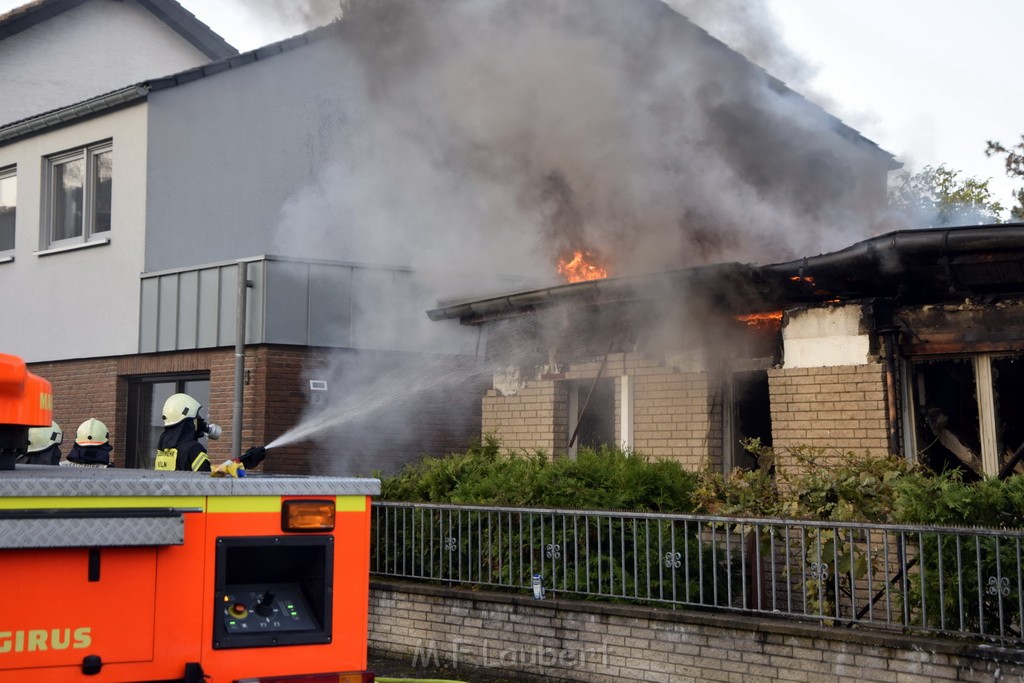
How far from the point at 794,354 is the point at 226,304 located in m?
7.88

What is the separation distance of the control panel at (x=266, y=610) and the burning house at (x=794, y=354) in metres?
5.98

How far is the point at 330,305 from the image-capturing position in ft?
50.8

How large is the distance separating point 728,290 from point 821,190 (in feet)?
16.9

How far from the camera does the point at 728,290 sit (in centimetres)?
1027

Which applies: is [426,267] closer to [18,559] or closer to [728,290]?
[728,290]

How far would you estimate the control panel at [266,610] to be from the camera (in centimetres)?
428

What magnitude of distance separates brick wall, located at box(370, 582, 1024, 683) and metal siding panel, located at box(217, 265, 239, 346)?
6.25 m

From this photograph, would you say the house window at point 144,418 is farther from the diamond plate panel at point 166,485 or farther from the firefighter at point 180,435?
the diamond plate panel at point 166,485

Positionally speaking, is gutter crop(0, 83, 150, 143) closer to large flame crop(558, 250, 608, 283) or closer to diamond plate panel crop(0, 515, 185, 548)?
large flame crop(558, 250, 608, 283)

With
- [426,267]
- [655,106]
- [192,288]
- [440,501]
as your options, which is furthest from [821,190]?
[192,288]

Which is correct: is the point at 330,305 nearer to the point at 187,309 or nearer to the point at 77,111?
the point at 187,309

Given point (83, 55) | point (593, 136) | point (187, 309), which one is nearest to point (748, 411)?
point (593, 136)

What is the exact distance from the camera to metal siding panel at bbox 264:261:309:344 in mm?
14992

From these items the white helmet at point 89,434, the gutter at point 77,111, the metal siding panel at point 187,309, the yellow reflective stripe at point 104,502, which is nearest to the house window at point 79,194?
the gutter at point 77,111
